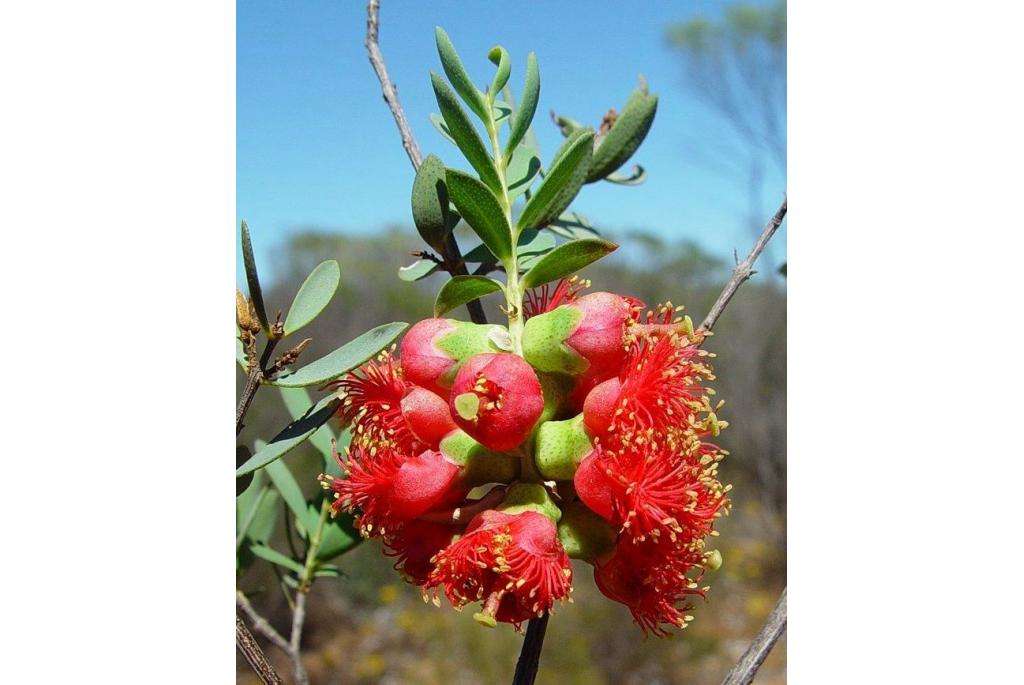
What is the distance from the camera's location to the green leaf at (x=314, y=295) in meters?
0.60

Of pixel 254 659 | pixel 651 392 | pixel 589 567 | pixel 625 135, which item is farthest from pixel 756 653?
pixel 589 567

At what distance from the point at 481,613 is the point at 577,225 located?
0.42 meters

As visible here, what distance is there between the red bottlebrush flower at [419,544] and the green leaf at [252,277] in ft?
0.56

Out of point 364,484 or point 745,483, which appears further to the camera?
point 745,483

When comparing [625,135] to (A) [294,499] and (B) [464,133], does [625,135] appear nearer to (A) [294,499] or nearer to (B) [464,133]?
(B) [464,133]

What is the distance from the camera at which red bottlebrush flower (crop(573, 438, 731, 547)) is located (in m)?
0.47

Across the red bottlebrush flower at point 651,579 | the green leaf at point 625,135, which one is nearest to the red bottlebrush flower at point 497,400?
the red bottlebrush flower at point 651,579

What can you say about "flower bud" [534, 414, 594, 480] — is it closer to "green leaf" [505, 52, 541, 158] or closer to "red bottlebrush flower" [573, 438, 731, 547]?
"red bottlebrush flower" [573, 438, 731, 547]

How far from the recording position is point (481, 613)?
1.62ft

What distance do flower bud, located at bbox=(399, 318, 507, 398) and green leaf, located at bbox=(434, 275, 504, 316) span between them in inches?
0.5

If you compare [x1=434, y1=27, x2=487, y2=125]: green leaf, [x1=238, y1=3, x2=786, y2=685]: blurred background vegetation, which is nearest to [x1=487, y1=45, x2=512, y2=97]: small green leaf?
[x1=434, y1=27, x2=487, y2=125]: green leaf

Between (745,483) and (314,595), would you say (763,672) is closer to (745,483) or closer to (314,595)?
(745,483)

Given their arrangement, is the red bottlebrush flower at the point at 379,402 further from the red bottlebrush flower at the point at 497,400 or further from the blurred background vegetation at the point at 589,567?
the blurred background vegetation at the point at 589,567
